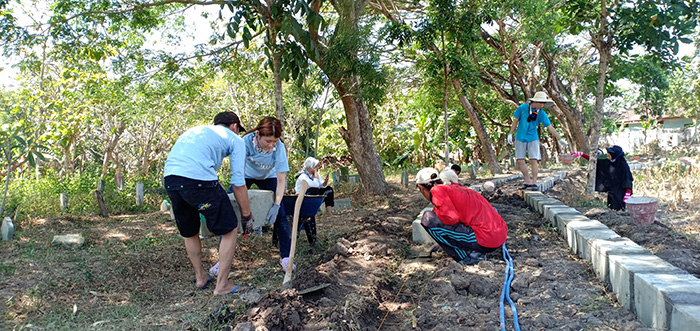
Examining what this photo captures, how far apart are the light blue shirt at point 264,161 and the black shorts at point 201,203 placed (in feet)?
2.64

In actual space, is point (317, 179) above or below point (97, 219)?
above

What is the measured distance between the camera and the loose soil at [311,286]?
297 centimetres

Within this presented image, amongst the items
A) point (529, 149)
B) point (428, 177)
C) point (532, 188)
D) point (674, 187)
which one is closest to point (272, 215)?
point (428, 177)

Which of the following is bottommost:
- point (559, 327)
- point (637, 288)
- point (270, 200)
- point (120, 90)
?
point (559, 327)

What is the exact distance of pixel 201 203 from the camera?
11.7 ft

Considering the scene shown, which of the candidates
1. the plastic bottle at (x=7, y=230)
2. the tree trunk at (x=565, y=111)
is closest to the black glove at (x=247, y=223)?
the plastic bottle at (x=7, y=230)

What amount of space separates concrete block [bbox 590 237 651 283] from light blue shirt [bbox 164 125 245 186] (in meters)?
2.58

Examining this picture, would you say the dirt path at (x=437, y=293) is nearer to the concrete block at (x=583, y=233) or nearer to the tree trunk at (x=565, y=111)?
the concrete block at (x=583, y=233)

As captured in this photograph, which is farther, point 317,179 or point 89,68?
point 89,68

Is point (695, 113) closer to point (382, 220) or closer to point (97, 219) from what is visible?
point (382, 220)

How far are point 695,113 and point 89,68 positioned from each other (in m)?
27.2

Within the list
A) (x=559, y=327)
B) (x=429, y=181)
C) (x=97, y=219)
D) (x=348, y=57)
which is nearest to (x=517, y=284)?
(x=559, y=327)

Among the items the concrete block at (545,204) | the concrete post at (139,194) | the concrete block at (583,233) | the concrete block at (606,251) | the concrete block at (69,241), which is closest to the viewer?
the concrete block at (606,251)

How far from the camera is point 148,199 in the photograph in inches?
346
